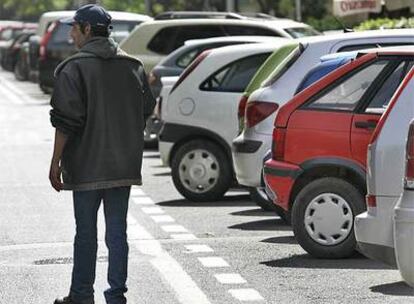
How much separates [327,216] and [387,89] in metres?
1.03

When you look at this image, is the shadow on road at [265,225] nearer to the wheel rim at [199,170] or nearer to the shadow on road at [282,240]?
the shadow on road at [282,240]

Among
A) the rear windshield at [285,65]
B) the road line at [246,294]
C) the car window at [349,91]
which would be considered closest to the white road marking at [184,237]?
the rear windshield at [285,65]

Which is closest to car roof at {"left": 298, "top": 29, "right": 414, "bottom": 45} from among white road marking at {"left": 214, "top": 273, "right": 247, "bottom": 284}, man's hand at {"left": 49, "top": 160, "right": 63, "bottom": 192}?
white road marking at {"left": 214, "top": 273, "right": 247, "bottom": 284}

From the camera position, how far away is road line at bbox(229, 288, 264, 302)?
983cm

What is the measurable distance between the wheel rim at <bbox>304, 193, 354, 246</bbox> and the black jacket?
3016 mm

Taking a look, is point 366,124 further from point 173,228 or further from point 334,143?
point 173,228

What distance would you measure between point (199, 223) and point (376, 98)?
308 centimetres

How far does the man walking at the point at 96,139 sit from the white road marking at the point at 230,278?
5.41ft

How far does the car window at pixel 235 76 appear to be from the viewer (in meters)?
16.5

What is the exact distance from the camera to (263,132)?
1389 cm

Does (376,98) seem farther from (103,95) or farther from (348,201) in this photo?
(103,95)

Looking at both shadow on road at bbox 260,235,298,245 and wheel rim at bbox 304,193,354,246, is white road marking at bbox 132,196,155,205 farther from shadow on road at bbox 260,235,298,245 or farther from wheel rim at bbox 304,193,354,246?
wheel rim at bbox 304,193,354,246

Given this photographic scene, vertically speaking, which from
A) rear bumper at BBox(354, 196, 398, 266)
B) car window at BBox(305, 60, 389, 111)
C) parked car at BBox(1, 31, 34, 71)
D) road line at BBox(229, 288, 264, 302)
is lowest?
parked car at BBox(1, 31, 34, 71)

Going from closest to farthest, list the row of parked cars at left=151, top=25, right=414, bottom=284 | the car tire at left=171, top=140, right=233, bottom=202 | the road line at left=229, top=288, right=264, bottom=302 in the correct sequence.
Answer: the row of parked cars at left=151, top=25, right=414, bottom=284 → the road line at left=229, top=288, right=264, bottom=302 → the car tire at left=171, top=140, right=233, bottom=202
